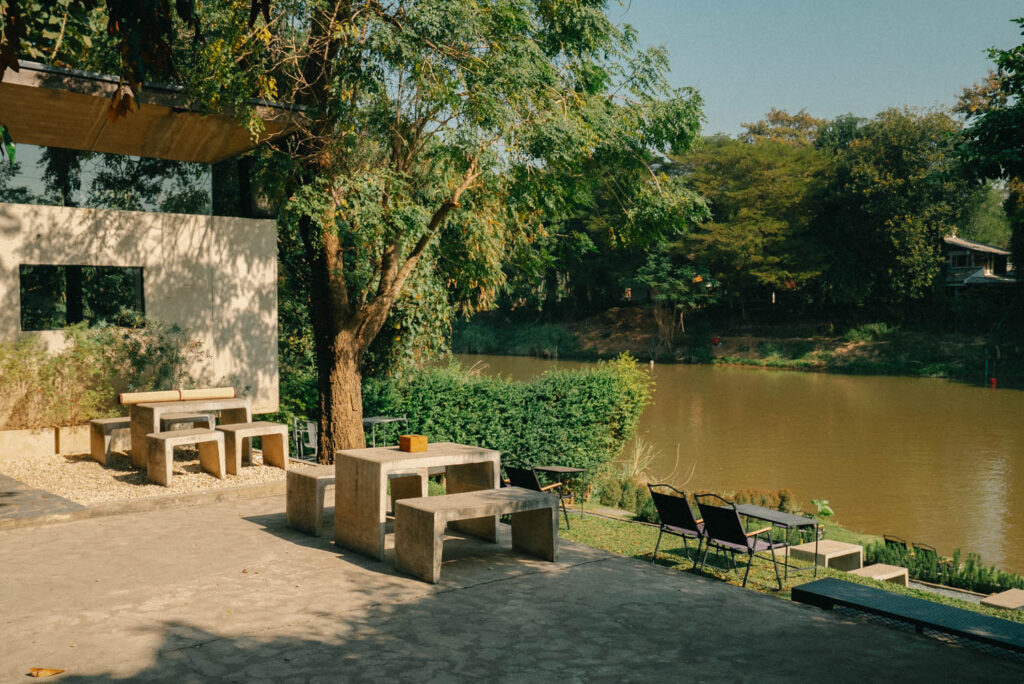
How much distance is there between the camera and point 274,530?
7.52 metres

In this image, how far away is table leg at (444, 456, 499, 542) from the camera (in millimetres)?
7254

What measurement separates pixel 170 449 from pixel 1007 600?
9101 mm

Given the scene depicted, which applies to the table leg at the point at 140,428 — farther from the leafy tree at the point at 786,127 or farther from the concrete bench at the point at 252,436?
the leafy tree at the point at 786,127

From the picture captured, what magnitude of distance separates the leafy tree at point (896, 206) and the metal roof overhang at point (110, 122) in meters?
41.6

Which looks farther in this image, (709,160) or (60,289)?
(709,160)

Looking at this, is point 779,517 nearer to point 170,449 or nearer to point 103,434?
point 170,449

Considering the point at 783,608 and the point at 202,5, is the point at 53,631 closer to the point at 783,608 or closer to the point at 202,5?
the point at 783,608

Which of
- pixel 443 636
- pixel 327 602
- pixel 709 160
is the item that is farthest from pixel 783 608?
A: pixel 709 160

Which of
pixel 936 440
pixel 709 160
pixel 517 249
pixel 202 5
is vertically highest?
pixel 709 160

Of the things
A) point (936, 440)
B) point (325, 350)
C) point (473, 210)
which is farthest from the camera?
point (936, 440)

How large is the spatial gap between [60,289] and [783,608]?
10217 millimetres

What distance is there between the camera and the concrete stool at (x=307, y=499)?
7.26 metres

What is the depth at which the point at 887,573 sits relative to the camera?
9523 millimetres

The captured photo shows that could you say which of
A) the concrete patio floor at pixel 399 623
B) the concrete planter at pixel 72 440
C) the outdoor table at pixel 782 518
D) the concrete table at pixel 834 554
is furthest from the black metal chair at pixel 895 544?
the concrete planter at pixel 72 440
